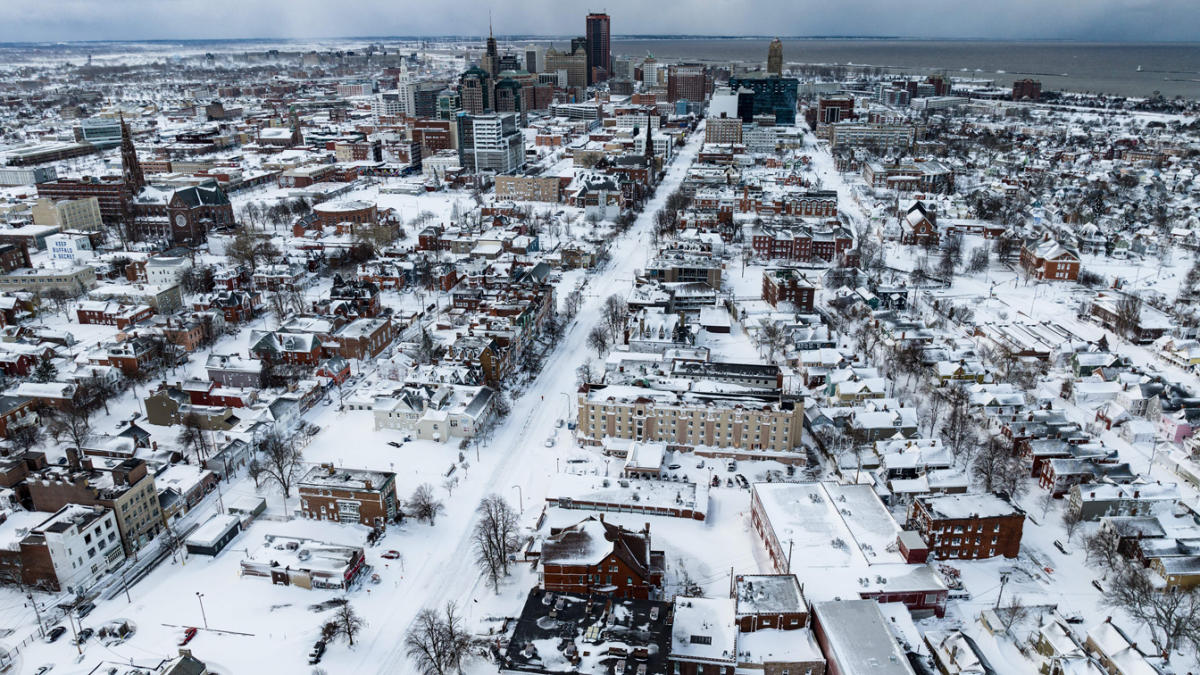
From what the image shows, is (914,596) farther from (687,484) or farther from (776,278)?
(776,278)

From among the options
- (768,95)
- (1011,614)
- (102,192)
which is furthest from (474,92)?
(1011,614)

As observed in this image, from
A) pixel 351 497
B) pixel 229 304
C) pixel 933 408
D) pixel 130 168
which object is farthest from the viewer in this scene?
pixel 130 168

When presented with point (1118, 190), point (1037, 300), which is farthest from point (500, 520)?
point (1118, 190)

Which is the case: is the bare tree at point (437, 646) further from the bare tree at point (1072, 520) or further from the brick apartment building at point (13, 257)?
the brick apartment building at point (13, 257)

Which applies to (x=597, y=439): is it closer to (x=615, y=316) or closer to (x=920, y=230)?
(x=615, y=316)

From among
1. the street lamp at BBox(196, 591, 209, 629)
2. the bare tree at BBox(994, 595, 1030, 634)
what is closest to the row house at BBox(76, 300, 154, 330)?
the street lamp at BBox(196, 591, 209, 629)

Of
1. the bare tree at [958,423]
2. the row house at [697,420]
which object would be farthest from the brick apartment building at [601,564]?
the bare tree at [958,423]

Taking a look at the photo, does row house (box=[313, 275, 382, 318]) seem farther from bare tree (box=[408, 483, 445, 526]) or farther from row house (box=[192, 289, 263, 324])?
bare tree (box=[408, 483, 445, 526])
